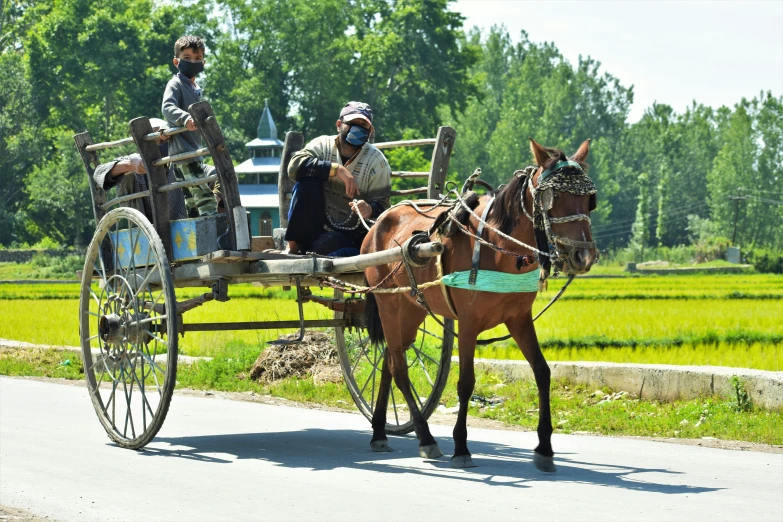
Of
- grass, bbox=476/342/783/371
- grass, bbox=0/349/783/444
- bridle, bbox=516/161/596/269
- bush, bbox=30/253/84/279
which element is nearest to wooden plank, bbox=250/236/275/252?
grass, bbox=0/349/783/444

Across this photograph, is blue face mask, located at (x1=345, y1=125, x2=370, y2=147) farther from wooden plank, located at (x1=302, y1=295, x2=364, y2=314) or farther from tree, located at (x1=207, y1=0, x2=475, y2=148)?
tree, located at (x1=207, y1=0, x2=475, y2=148)

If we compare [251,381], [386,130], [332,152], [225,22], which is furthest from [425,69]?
[332,152]

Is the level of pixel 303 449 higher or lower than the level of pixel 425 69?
lower

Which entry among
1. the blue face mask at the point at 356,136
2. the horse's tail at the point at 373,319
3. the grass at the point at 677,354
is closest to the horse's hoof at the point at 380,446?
the horse's tail at the point at 373,319

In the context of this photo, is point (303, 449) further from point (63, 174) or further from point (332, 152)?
point (63, 174)

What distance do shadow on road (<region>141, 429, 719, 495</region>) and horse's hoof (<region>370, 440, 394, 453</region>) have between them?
7cm

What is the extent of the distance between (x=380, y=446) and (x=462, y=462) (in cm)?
126

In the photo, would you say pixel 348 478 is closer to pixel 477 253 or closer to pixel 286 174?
pixel 477 253

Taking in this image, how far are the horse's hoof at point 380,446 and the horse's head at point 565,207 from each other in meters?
2.56

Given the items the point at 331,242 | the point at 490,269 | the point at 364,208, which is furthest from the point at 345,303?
the point at 490,269

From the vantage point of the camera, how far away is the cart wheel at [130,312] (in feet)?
30.5

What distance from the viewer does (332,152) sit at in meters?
9.98

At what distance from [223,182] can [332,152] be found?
43.0 inches

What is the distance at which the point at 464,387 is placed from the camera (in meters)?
8.50
